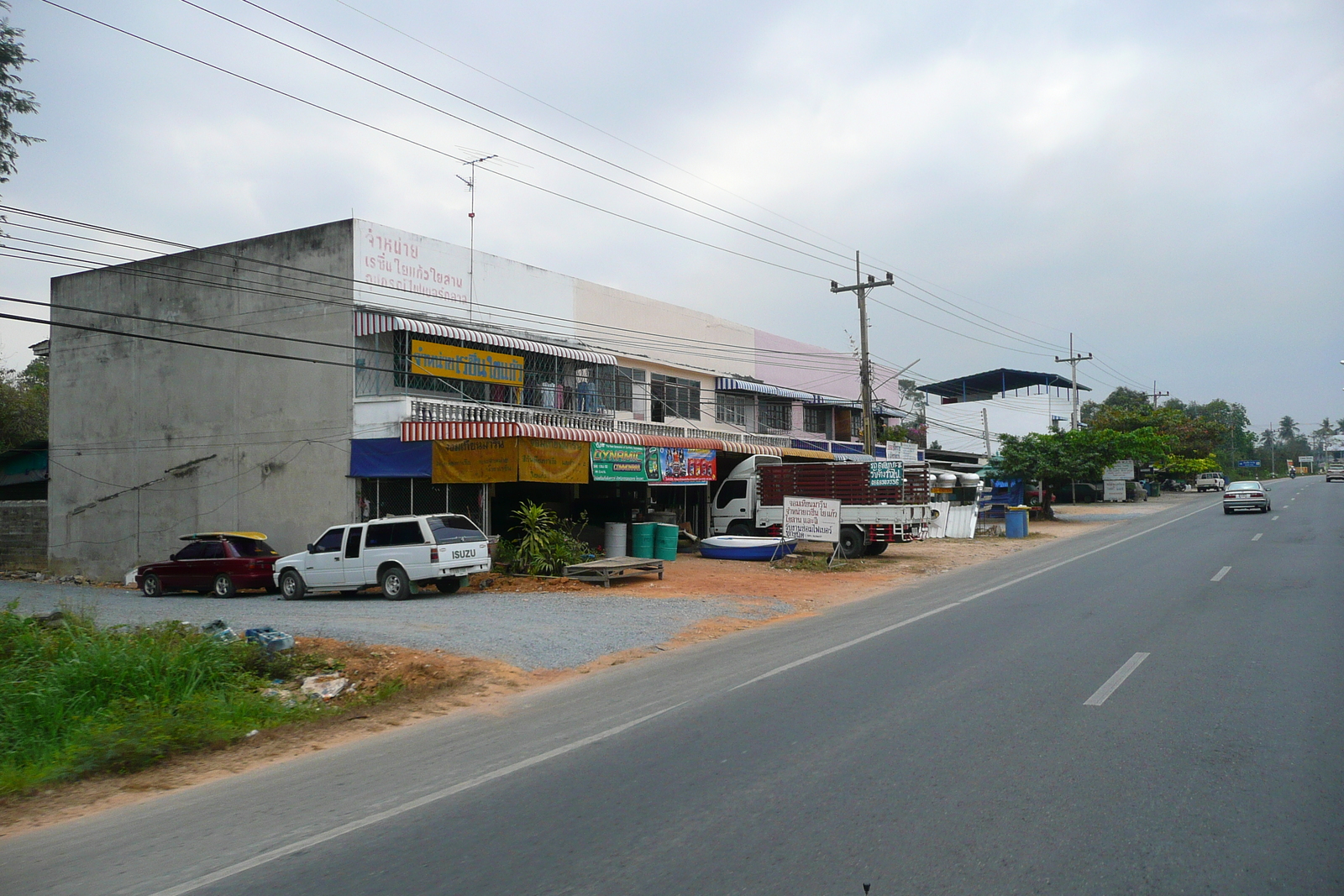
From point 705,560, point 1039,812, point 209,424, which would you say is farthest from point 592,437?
point 1039,812

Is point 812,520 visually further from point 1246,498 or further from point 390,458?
point 1246,498

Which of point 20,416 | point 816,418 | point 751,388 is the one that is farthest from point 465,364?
point 20,416

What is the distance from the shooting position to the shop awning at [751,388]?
3266cm

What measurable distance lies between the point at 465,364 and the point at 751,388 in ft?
44.3

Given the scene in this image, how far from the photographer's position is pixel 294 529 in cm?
2252

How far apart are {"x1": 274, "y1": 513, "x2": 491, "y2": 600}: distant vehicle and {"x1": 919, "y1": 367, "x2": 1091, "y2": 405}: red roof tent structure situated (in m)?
52.1

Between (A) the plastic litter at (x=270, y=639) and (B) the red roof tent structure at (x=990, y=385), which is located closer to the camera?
(A) the plastic litter at (x=270, y=639)

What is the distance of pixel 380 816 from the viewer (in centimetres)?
548

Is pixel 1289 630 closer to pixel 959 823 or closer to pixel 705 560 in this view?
pixel 959 823

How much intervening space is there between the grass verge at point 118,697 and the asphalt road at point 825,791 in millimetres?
1109

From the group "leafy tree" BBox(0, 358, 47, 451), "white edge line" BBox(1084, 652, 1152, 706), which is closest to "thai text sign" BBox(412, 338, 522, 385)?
"white edge line" BBox(1084, 652, 1152, 706)

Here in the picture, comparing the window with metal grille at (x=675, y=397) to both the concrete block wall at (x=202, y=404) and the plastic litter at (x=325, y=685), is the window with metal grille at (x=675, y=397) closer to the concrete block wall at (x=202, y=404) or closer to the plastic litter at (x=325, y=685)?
the concrete block wall at (x=202, y=404)

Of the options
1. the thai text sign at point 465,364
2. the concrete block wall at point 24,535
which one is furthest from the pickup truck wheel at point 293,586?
the concrete block wall at point 24,535

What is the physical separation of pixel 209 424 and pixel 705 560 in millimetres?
14156
